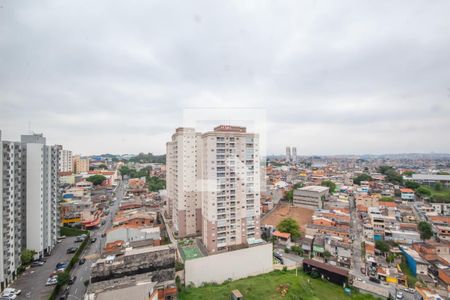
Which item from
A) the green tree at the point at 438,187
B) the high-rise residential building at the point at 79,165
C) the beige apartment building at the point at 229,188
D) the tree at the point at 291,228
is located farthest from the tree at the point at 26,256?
the green tree at the point at 438,187

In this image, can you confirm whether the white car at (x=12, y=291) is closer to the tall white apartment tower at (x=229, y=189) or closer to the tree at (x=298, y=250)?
the tall white apartment tower at (x=229, y=189)

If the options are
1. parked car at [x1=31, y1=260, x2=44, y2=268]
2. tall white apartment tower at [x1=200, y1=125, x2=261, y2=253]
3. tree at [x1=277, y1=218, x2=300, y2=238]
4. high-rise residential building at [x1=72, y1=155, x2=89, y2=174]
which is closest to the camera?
parked car at [x1=31, y1=260, x2=44, y2=268]

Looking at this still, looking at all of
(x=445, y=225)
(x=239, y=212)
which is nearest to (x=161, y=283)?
(x=239, y=212)

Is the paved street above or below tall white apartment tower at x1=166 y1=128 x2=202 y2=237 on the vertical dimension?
below

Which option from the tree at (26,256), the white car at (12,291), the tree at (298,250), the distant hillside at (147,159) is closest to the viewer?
the white car at (12,291)

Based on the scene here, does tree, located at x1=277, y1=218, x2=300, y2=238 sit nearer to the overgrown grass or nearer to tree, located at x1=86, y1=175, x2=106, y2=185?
the overgrown grass

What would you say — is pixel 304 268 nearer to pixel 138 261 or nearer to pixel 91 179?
pixel 138 261

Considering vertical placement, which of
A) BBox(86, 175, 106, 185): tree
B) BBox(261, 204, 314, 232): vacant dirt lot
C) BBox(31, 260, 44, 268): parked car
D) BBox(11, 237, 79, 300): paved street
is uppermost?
BBox(86, 175, 106, 185): tree

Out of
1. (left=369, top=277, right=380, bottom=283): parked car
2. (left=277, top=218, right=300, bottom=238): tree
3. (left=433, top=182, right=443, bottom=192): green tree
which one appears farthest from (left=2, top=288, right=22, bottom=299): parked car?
(left=433, top=182, right=443, bottom=192): green tree
